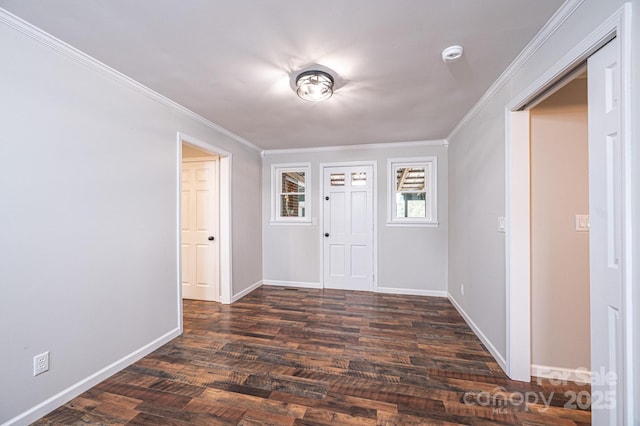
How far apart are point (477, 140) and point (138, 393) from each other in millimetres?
3766

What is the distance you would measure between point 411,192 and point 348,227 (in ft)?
3.93

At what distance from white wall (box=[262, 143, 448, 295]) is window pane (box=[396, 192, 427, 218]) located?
0.22m

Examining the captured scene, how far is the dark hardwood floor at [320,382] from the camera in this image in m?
1.62

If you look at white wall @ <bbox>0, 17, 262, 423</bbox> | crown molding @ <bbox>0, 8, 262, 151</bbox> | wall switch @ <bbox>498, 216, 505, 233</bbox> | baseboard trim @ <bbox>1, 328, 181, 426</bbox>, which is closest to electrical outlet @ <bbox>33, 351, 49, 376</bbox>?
white wall @ <bbox>0, 17, 262, 423</bbox>

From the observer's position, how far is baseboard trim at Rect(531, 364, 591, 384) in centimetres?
193

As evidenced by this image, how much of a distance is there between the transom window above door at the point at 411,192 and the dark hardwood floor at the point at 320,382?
1615 mm

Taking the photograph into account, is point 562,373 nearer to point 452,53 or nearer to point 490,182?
point 490,182

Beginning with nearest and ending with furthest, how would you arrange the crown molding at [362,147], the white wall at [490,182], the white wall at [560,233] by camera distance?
the white wall at [490,182] < the white wall at [560,233] < the crown molding at [362,147]

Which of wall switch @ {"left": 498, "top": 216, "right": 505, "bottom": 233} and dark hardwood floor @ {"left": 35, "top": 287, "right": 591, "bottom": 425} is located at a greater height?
wall switch @ {"left": 498, "top": 216, "right": 505, "bottom": 233}

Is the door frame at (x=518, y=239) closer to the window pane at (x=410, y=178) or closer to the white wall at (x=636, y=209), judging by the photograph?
the white wall at (x=636, y=209)

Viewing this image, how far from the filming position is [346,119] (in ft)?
10.1

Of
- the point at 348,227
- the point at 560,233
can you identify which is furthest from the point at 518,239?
the point at 348,227

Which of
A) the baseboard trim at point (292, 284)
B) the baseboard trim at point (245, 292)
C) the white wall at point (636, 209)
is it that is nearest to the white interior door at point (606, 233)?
the white wall at point (636, 209)

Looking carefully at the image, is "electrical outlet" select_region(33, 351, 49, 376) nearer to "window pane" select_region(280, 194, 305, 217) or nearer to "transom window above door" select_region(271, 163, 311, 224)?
"transom window above door" select_region(271, 163, 311, 224)
